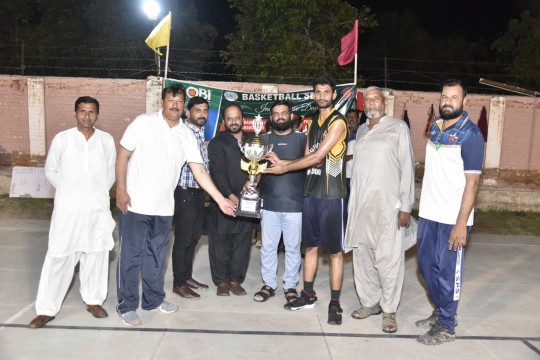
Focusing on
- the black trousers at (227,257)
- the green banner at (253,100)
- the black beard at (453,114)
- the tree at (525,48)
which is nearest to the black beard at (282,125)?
the black trousers at (227,257)

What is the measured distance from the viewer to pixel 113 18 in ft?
68.1

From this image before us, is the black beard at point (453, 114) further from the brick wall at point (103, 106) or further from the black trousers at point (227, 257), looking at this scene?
the brick wall at point (103, 106)

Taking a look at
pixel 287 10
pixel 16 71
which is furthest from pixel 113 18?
pixel 287 10

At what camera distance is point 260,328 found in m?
4.25

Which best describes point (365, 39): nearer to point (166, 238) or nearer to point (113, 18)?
point (113, 18)

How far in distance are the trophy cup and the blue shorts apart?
474 mm

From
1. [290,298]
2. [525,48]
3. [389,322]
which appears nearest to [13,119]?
[290,298]

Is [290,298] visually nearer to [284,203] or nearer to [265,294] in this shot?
[265,294]

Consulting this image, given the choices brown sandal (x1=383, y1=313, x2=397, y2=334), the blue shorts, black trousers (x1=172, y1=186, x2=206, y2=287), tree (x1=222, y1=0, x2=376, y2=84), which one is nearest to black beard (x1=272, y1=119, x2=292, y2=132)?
the blue shorts

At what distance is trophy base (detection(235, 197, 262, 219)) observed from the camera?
4.61 metres

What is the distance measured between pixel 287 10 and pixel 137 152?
37.5 ft

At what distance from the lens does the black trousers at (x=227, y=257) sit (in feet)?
17.0

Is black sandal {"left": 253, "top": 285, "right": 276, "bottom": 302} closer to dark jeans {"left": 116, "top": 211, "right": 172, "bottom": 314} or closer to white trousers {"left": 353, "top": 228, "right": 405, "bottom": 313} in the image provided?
white trousers {"left": 353, "top": 228, "right": 405, "bottom": 313}

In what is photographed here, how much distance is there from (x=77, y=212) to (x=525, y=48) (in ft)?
61.2
